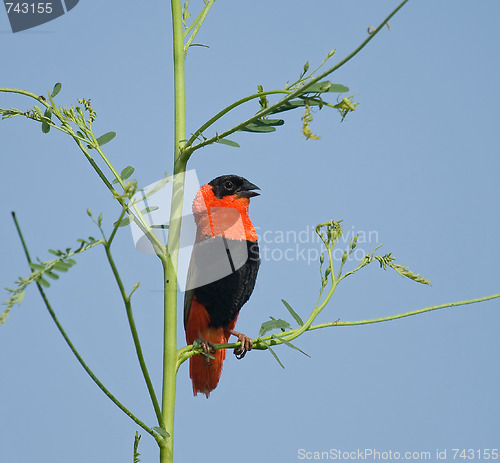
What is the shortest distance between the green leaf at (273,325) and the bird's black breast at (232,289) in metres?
1.05

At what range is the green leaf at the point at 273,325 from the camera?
171 cm

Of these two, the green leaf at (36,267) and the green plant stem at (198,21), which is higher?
the green plant stem at (198,21)

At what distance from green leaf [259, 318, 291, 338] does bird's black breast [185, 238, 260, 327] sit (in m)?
1.05

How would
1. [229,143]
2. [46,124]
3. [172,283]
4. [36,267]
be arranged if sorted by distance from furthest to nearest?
[46,124], [229,143], [172,283], [36,267]

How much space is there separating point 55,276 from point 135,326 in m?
0.19

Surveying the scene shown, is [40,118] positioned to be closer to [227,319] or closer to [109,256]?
[109,256]

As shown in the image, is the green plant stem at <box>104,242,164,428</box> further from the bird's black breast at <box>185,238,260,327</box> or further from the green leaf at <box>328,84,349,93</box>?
the bird's black breast at <box>185,238,260,327</box>

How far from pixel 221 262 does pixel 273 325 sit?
Answer: 3.45 ft

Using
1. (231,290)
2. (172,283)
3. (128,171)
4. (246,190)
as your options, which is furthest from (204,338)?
(172,283)

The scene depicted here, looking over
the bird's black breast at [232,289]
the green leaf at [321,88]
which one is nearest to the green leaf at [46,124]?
the green leaf at [321,88]

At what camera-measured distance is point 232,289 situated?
2838 millimetres

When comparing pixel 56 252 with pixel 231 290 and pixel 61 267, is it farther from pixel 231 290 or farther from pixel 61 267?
pixel 231 290

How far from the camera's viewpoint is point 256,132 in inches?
63.8

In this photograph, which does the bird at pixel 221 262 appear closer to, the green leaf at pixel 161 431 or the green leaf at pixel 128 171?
the green leaf at pixel 128 171
